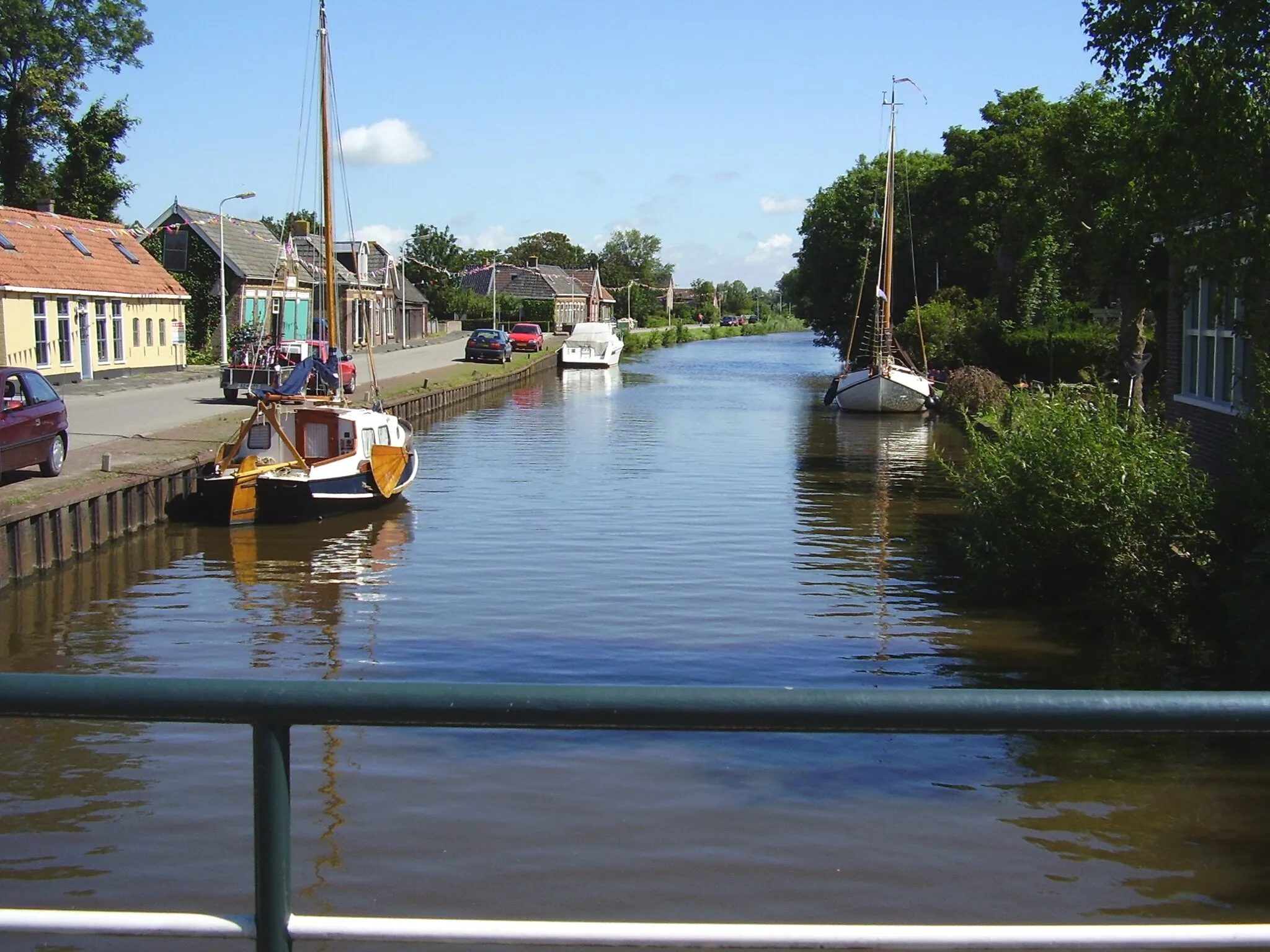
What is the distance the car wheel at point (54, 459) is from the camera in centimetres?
2031

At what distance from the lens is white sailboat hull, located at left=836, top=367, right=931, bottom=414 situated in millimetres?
42281

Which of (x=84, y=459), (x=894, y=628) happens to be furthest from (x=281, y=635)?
(x=84, y=459)

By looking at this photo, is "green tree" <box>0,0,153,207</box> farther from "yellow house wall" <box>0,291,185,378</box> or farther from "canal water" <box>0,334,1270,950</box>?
"canal water" <box>0,334,1270,950</box>

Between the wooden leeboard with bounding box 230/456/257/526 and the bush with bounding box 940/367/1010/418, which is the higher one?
the bush with bounding box 940/367/1010/418

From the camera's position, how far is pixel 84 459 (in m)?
22.6

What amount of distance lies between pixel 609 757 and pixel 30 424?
42.1 feet

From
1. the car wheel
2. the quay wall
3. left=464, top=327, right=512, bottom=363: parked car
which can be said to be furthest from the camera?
left=464, top=327, right=512, bottom=363: parked car

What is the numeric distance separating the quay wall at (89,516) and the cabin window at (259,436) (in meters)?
1.24

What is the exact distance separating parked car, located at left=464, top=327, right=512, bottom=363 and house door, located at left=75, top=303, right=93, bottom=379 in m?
24.7

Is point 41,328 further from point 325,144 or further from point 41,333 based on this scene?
point 325,144

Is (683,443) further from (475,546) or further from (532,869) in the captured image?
(532,869)

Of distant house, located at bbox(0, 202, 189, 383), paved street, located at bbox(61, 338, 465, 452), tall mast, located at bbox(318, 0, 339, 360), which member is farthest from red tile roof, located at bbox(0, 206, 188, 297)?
tall mast, located at bbox(318, 0, 339, 360)

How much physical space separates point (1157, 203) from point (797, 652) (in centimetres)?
586

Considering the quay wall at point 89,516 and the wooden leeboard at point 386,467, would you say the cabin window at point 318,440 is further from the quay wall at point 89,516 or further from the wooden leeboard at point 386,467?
the quay wall at point 89,516
